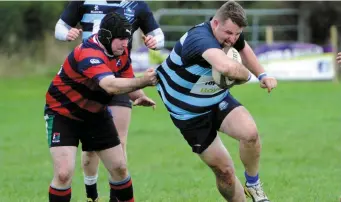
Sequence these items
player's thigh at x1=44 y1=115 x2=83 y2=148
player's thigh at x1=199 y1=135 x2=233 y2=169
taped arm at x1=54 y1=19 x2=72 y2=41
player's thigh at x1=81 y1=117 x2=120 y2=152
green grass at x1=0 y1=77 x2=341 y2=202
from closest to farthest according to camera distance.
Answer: player's thigh at x1=199 y1=135 x2=233 y2=169 < player's thigh at x1=44 y1=115 x2=83 y2=148 < player's thigh at x1=81 y1=117 x2=120 y2=152 < taped arm at x1=54 y1=19 x2=72 y2=41 < green grass at x1=0 y1=77 x2=341 y2=202

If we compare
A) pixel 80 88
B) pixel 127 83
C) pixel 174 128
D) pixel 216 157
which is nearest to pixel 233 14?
pixel 127 83

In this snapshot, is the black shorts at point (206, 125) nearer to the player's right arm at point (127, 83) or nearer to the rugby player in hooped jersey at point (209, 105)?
the rugby player in hooped jersey at point (209, 105)

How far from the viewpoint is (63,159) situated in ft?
23.6

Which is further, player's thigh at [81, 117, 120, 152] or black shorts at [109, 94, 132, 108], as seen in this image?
black shorts at [109, 94, 132, 108]

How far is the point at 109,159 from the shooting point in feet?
25.0

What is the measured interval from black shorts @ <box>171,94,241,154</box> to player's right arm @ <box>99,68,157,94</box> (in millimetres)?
759

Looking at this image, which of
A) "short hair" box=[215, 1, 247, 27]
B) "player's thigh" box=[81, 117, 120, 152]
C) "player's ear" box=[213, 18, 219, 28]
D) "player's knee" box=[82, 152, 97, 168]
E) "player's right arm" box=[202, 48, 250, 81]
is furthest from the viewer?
"player's knee" box=[82, 152, 97, 168]

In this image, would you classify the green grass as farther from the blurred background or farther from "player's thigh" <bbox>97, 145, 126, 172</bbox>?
"player's thigh" <bbox>97, 145, 126, 172</bbox>

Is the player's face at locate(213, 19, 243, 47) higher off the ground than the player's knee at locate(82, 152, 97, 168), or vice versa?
the player's face at locate(213, 19, 243, 47)

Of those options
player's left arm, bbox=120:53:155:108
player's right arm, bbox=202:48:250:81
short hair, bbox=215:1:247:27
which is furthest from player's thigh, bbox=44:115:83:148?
short hair, bbox=215:1:247:27

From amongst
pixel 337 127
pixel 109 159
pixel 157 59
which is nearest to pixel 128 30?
pixel 109 159

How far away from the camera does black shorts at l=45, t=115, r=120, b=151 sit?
734 centimetres

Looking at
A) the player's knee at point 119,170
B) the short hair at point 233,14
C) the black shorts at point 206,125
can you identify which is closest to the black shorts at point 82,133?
the player's knee at point 119,170

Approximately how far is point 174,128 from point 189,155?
169 inches
